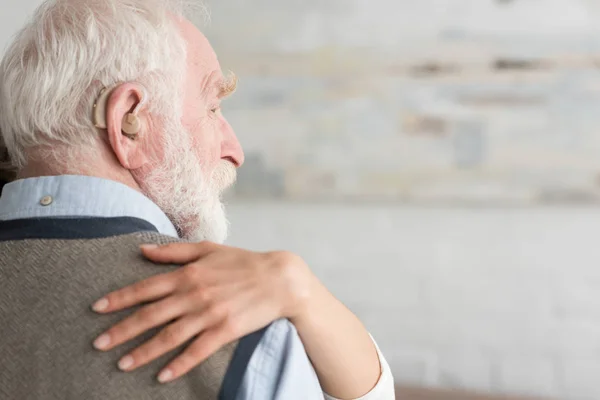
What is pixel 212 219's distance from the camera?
3.76ft

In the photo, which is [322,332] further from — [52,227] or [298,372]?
[52,227]

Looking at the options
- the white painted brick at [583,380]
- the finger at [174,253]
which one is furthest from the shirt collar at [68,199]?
the white painted brick at [583,380]

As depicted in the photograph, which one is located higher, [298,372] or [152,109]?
[152,109]

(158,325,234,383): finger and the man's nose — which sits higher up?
the man's nose

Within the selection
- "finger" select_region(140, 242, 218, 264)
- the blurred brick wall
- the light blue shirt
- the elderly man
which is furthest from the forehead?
the blurred brick wall

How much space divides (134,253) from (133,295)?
0.07 meters

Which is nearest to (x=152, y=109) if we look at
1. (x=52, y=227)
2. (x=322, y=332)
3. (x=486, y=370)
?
(x=52, y=227)

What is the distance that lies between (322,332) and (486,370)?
4.67ft

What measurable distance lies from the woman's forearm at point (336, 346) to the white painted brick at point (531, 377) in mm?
1262

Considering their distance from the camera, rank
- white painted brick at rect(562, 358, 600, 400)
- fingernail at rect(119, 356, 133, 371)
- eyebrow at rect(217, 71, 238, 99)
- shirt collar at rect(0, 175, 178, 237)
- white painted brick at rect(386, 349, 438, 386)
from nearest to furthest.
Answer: fingernail at rect(119, 356, 133, 371), shirt collar at rect(0, 175, 178, 237), eyebrow at rect(217, 71, 238, 99), white painted brick at rect(562, 358, 600, 400), white painted brick at rect(386, 349, 438, 386)

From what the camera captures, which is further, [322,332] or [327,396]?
[327,396]

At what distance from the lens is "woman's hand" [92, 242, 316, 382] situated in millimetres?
750

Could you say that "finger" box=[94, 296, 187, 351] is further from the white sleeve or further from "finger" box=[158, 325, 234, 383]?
the white sleeve

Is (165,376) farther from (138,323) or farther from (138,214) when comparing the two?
(138,214)
